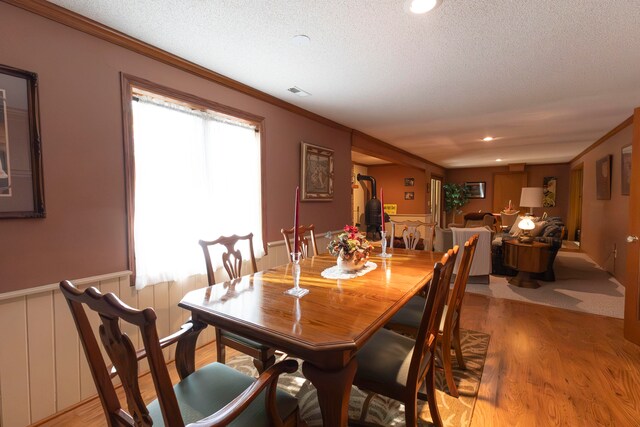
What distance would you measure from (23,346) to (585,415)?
312 centimetres

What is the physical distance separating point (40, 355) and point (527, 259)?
500 cm

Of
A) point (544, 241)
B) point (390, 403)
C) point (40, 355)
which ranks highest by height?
point (544, 241)

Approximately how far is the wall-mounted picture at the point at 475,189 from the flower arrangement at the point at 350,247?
9.05 metres

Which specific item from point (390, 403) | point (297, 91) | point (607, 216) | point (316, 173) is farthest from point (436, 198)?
point (390, 403)

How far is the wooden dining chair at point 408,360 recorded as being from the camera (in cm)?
126

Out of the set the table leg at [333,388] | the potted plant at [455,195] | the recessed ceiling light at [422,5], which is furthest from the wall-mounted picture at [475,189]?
the table leg at [333,388]

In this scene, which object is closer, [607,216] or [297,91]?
[297,91]

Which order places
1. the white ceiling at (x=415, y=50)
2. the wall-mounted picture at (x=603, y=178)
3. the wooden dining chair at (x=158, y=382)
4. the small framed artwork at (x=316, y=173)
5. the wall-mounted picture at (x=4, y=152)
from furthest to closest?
the wall-mounted picture at (x=603, y=178) < the small framed artwork at (x=316, y=173) < the white ceiling at (x=415, y=50) < the wall-mounted picture at (x=4, y=152) < the wooden dining chair at (x=158, y=382)

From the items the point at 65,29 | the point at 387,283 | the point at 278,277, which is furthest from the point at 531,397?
the point at 65,29

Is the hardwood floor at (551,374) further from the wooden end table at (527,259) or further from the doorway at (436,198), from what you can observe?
the doorway at (436,198)

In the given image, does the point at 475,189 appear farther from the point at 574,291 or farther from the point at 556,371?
the point at 556,371

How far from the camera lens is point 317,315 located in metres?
1.28

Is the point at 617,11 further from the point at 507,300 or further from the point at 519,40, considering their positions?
the point at 507,300

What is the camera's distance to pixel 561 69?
7.80 ft
